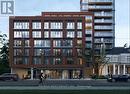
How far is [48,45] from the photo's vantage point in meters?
125

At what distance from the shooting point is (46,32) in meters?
125

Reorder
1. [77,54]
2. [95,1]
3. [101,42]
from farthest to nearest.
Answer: [95,1] → [101,42] → [77,54]

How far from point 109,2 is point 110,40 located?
1431 cm

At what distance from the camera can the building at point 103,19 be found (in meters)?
140

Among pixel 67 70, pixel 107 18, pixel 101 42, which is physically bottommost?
pixel 67 70

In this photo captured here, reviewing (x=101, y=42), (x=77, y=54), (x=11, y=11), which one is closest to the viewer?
(x=11, y=11)

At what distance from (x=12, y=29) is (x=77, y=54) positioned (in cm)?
2159

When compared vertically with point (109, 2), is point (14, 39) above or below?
below

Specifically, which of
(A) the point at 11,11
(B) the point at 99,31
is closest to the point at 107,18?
(B) the point at 99,31

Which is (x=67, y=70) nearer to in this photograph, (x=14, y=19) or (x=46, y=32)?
(x=46, y=32)

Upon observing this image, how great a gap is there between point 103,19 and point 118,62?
125ft

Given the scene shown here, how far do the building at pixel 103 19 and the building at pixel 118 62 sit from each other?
21920 mm

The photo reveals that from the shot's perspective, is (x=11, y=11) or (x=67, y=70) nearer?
(x=11, y=11)

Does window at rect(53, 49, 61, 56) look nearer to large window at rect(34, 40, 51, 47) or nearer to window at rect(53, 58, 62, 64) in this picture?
window at rect(53, 58, 62, 64)
